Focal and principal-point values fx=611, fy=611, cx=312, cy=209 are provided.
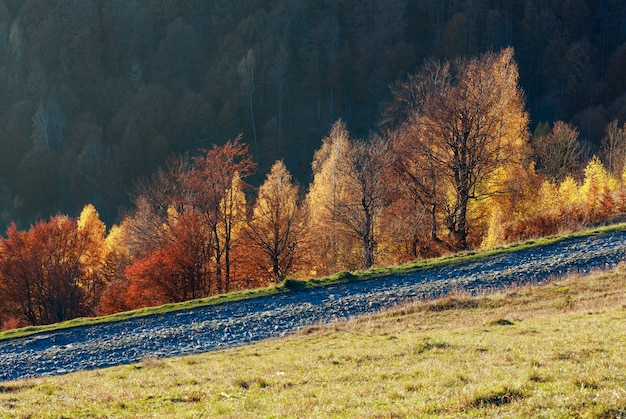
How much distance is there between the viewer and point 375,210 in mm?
48344

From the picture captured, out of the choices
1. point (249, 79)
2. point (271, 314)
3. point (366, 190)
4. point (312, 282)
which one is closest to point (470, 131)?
point (366, 190)

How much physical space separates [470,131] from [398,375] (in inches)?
1200

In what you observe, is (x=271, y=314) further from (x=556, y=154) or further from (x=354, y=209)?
(x=556, y=154)

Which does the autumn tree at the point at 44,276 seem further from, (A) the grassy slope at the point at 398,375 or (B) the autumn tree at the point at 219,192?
(A) the grassy slope at the point at 398,375

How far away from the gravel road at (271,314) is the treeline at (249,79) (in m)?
102

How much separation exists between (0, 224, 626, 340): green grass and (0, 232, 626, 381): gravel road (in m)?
0.54

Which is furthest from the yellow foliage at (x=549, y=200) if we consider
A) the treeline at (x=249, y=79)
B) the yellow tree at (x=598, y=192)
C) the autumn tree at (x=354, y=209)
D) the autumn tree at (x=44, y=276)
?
the treeline at (x=249, y=79)

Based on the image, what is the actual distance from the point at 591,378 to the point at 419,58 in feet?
512

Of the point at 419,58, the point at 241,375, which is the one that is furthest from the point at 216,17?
the point at 241,375

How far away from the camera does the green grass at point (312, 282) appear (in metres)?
27.9

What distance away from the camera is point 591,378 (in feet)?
34.5

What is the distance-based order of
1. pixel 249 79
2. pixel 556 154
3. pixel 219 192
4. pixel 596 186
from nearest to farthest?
1. pixel 219 192
2. pixel 596 186
3. pixel 556 154
4. pixel 249 79

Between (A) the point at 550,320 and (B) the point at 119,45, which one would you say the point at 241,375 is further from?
(B) the point at 119,45

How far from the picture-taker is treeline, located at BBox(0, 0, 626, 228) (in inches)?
5709
